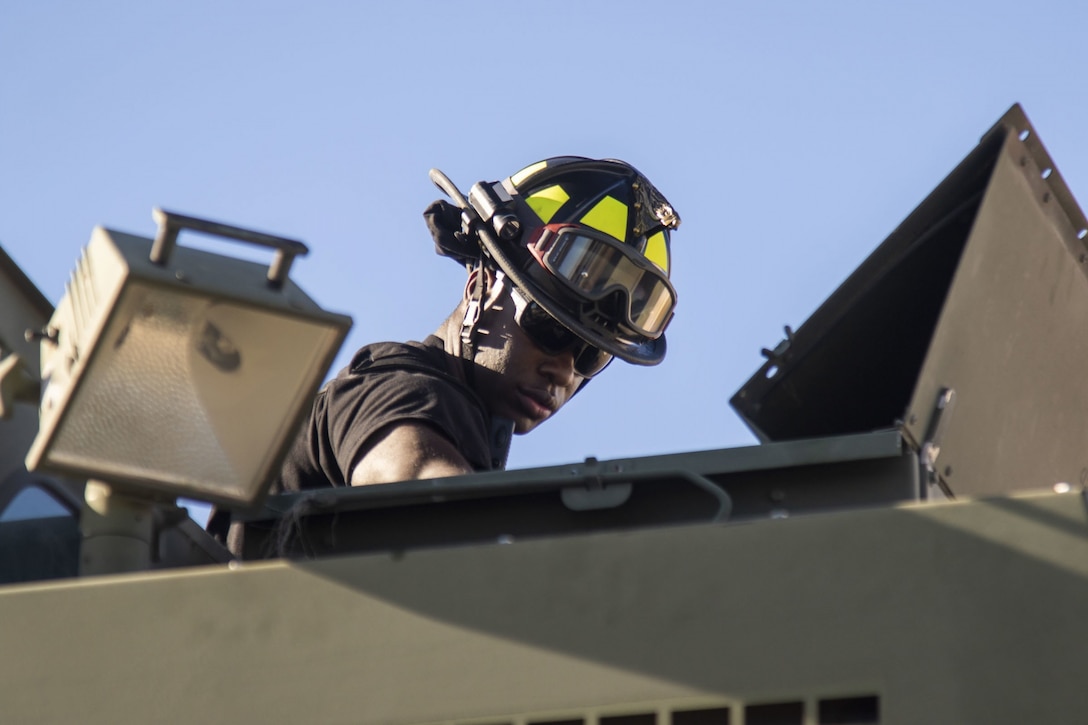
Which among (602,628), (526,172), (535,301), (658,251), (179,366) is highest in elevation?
Result: (526,172)

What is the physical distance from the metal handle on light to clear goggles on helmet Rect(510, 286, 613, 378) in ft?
9.02

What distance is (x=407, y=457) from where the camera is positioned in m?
4.53

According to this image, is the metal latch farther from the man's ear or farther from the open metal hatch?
the man's ear

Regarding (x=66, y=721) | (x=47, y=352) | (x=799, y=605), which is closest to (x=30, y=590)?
(x=66, y=721)

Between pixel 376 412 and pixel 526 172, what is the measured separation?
5.16 ft

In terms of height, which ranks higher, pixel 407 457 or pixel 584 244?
pixel 584 244

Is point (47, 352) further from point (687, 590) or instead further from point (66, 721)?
point (687, 590)

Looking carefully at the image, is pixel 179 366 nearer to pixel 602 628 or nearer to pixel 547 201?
pixel 602 628

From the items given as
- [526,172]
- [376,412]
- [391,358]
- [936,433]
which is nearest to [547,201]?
[526,172]

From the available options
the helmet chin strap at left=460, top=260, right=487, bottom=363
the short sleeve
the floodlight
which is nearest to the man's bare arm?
the short sleeve

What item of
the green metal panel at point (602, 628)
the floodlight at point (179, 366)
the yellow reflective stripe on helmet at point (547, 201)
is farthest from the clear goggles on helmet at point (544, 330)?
the green metal panel at point (602, 628)

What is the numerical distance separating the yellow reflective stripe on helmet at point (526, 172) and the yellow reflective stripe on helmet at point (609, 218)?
237mm

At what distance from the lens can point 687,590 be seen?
106 inches

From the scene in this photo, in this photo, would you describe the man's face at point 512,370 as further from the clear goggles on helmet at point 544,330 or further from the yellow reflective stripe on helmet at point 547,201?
the yellow reflective stripe on helmet at point 547,201
